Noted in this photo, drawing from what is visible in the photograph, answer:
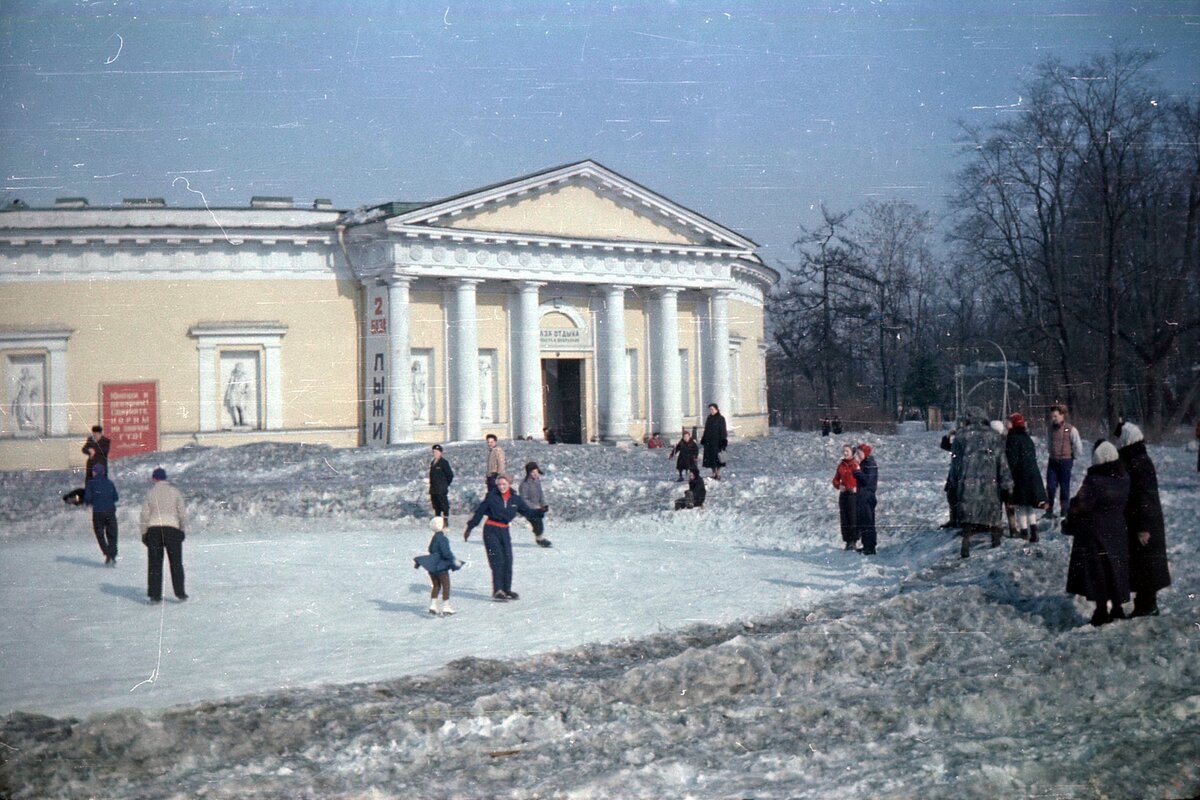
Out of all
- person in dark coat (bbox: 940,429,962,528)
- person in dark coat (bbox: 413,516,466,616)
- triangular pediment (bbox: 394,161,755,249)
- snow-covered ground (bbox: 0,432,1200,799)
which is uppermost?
triangular pediment (bbox: 394,161,755,249)

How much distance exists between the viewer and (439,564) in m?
10.4

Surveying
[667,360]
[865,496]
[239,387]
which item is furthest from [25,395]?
[667,360]

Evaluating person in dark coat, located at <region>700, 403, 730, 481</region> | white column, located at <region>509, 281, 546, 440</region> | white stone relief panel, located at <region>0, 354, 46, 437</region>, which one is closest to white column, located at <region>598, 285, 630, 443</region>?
white column, located at <region>509, 281, 546, 440</region>

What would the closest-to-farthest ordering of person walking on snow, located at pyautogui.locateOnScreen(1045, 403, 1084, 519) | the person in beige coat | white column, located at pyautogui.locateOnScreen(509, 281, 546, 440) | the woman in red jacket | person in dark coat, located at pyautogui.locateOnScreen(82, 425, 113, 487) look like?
the person in beige coat < person in dark coat, located at pyautogui.locateOnScreen(82, 425, 113, 487) < person walking on snow, located at pyautogui.locateOnScreen(1045, 403, 1084, 519) < the woman in red jacket < white column, located at pyautogui.locateOnScreen(509, 281, 546, 440)

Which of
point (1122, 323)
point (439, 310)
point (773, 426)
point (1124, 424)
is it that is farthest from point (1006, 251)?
point (439, 310)

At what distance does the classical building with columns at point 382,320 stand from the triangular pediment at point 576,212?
Result: 5cm

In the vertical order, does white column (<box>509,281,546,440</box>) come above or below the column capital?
below

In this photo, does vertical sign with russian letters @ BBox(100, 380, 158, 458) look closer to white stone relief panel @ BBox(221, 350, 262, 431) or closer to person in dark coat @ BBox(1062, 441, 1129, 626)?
white stone relief panel @ BBox(221, 350, 262, 431)

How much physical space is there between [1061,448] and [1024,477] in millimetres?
1034

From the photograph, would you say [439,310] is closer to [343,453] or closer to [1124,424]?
[343,453]

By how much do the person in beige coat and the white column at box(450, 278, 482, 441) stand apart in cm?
1417

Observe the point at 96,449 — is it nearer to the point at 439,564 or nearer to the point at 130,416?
the point at 130,416

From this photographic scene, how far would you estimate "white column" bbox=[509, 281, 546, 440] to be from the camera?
85.4ft

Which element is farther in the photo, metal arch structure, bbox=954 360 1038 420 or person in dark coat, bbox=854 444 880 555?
person in dark coat, bbox=854 444 880 555
